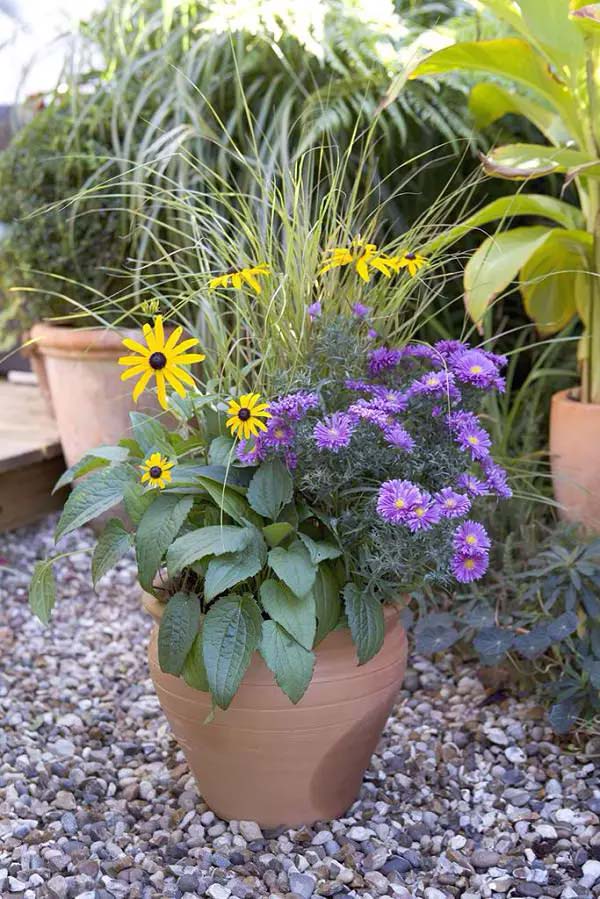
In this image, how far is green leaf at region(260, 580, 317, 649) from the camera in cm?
127

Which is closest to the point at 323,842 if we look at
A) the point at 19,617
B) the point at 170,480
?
the point at 170,480

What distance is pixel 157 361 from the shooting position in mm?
1240

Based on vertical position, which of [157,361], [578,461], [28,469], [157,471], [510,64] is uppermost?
[510,64]

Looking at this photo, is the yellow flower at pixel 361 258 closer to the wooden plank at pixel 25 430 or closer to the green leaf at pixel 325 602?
the green leaf at pixel 325 602

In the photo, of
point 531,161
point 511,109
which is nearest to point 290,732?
point 531,161

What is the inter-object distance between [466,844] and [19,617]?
47.9 inches

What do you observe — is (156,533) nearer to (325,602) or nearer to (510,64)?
(325,602)

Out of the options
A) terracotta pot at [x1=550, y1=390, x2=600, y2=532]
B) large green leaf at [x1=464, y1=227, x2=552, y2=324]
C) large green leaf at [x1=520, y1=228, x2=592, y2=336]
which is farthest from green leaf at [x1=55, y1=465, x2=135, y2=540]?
large green leaf at [x1=520, y1=228, x2=592, y2=336]

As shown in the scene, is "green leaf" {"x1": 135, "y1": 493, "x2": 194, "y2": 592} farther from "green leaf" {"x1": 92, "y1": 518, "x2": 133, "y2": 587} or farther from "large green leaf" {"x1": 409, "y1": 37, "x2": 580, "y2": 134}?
"large green leaf" {"x1": 409, "y1": 37, "x2": 580, "y2": 134}

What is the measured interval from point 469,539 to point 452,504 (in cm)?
5

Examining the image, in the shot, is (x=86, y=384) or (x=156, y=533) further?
(x=86, y=384)

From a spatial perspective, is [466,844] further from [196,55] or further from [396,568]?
[196,55]

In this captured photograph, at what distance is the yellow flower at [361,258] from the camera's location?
1380 millimetres

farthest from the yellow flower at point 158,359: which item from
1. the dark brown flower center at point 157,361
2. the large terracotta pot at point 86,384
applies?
the large terracotta pot at point 86,384
